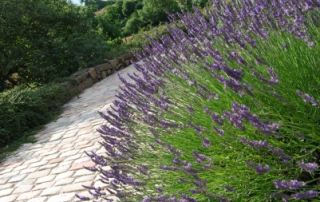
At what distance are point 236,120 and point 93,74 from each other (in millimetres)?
8408

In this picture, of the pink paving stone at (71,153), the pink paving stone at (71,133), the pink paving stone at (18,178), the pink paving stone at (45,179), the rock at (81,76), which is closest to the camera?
the pink paving stone at (45,179)

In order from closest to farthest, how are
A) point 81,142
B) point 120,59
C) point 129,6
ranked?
point 81,142, point 120,59, point 129,6

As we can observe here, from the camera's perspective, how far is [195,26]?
2762 mm

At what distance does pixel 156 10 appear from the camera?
19.5 meters

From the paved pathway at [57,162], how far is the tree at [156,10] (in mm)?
13437

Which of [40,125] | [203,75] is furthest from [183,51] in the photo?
[40,125]

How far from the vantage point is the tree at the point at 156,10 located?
19531 millimetres

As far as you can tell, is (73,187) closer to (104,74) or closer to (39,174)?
(39,174)

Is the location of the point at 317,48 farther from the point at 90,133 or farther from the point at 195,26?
the point at 90,133

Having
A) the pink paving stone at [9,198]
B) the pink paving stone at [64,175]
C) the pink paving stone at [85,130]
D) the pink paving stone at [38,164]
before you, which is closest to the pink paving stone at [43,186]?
the pink paving stone at [64,175]

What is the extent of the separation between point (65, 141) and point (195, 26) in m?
3.14

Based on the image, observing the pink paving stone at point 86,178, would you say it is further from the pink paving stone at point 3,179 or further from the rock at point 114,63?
the rock at point 114,63

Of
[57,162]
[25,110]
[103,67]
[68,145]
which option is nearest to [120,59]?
[103,67]

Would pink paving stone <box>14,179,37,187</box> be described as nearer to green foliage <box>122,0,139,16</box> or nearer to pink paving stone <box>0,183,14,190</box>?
pink paving stone <box>0,183,14,190</box>
